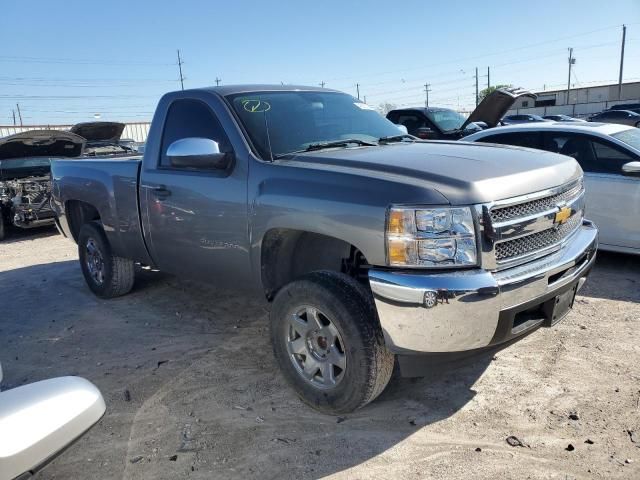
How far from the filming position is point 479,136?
704 cm

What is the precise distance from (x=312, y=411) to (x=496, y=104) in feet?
25.1

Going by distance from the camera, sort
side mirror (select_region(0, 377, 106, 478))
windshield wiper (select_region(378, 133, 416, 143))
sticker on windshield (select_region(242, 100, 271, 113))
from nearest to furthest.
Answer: side mirror (select_region(0, 377, 106, 478)) → sticker on windshield (select_region(242, 100, 271, 113)) → windshield wiper (select_region(378, 133, 416, 143))

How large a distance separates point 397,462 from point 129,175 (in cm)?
325

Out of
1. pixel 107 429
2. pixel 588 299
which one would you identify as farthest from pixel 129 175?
pixel 588 299

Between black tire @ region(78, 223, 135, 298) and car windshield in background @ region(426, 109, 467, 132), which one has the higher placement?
car windshield in background @ region(426, 109, 467, 132)

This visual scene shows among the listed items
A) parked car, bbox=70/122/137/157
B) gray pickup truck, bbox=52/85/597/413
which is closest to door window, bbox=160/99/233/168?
gray pickup truck, bbox=52/85/597/413

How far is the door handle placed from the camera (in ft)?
13.8

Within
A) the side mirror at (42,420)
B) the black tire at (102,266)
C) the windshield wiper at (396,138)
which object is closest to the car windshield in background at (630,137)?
the windshield wiper at (396,138)

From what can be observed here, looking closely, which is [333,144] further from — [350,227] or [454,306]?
[454,306]

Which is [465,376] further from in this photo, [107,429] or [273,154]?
[107,429]

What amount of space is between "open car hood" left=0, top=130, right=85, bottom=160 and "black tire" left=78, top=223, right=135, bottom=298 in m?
4.73

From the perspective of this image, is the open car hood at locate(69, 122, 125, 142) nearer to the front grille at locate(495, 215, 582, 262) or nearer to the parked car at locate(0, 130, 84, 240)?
the parked car at locate(0, 130, 84, 240)

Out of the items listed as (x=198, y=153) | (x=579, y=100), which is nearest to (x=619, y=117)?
(x=198, y=153)

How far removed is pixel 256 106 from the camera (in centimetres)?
394
